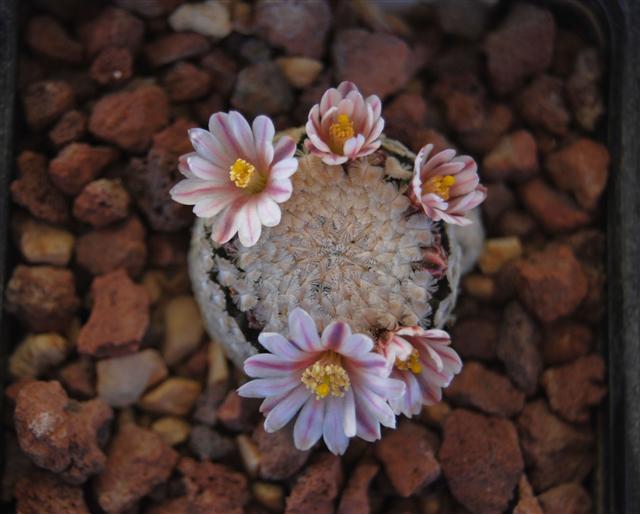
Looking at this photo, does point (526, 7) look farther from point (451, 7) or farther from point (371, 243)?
point (371, 243)

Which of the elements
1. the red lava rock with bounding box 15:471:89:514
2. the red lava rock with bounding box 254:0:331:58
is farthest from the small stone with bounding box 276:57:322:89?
the red lava rock with bounding box 15:471:89:514

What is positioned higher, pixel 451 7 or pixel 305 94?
pixel 451 7

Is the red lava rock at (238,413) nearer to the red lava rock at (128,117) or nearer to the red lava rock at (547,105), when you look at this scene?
the red lava rock at (128,117)

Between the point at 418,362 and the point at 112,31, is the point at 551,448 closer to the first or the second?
the point at 418,362

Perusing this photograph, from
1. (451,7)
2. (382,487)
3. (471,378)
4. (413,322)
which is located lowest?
(382,487)

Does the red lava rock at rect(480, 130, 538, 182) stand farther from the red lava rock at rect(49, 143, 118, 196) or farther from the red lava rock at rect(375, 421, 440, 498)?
the red lava rock at rect(49, 143, 118, 196)

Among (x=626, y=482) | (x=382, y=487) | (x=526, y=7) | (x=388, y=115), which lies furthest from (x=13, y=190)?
(x=626, y=482)
